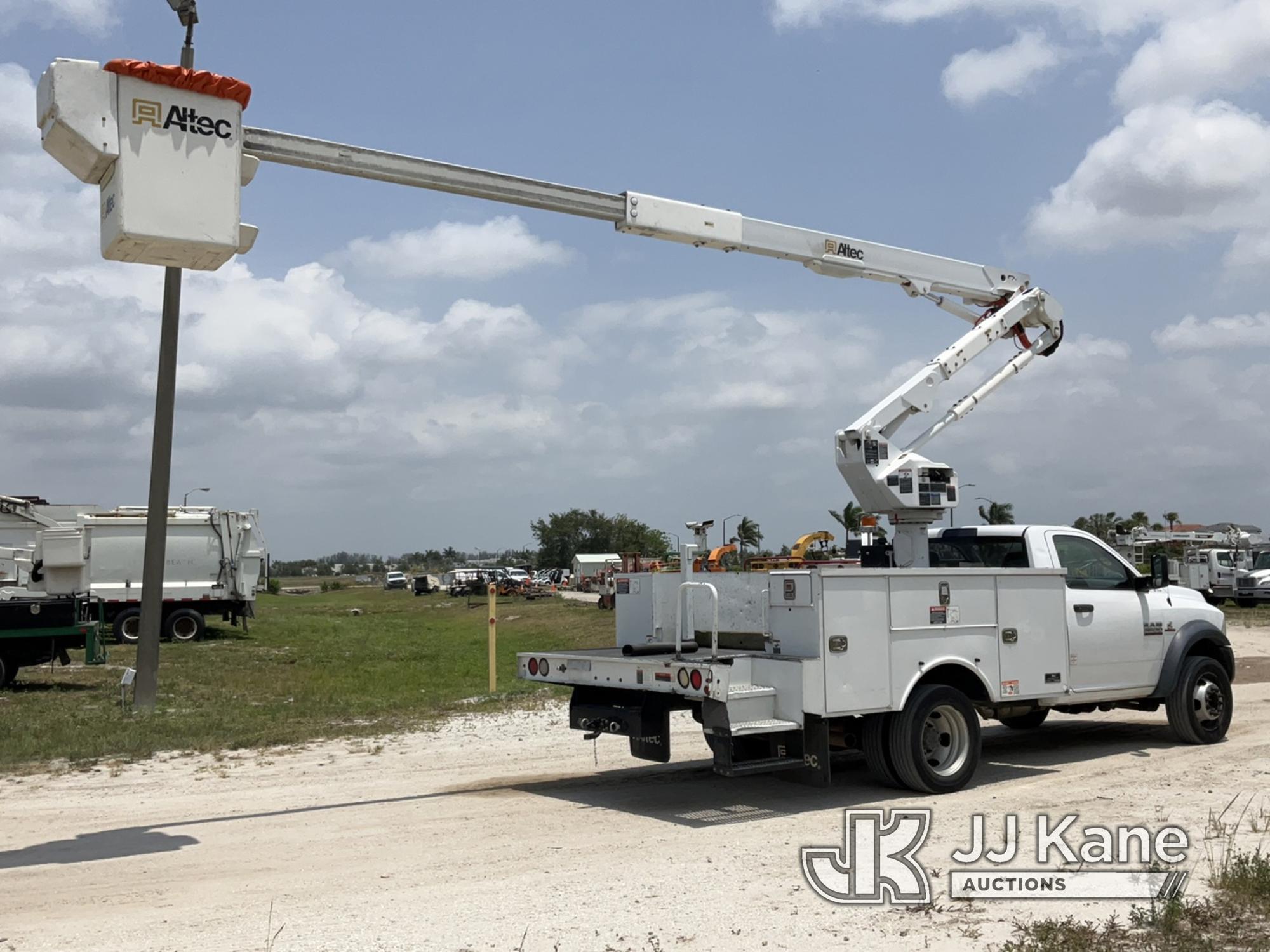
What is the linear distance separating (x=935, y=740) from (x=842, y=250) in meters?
4.95

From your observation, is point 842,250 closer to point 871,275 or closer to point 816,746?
point 871,275

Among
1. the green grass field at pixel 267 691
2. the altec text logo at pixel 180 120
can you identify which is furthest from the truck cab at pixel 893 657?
the green grass field at pixel 267 691

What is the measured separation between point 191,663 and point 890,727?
18.7 meters

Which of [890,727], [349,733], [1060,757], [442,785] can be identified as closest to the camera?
[890,727]

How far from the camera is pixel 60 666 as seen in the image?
76.7 ft

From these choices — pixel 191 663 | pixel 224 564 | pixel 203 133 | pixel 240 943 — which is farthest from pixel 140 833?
pixel 224 564

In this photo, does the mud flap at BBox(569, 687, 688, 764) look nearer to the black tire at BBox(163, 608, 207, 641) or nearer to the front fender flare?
the front fender flare

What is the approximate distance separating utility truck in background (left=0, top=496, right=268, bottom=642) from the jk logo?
26370mm

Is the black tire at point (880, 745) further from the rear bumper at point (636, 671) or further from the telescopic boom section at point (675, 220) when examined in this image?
the telescopic boom section at point (675, 220)

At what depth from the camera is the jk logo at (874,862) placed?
257 inches

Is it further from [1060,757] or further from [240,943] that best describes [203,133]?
[1060,757]

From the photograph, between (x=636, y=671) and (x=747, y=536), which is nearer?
(x=636, y=671)

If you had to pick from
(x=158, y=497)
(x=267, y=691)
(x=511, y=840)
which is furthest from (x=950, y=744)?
(x=267, y=691)

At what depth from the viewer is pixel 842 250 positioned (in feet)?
38.8
